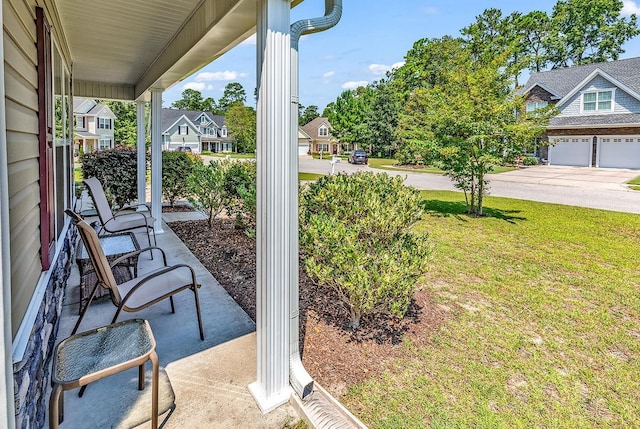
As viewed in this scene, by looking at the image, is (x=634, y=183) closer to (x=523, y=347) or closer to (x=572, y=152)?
(x=572, y=152)

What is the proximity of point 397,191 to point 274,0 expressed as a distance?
7.11 ft

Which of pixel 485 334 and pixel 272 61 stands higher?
pixel 272 61

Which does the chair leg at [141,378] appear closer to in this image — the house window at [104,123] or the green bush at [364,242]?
the green bush at [364,242]

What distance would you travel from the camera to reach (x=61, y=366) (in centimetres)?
179

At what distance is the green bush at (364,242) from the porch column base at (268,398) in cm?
95

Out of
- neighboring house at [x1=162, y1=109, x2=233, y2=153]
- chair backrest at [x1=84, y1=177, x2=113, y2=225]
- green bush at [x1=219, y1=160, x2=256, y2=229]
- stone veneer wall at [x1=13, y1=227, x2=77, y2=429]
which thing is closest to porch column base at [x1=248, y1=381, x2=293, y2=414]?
stone veneer wall at [x1=13, y1=227, x2=77, y2=429]

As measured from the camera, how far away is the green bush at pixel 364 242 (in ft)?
9.67

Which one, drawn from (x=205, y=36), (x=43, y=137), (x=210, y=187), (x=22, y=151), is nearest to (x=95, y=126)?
(x=210, y=187)

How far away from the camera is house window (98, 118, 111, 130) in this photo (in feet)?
109

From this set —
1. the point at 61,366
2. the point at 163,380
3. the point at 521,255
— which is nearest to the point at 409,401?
the point at 163,380

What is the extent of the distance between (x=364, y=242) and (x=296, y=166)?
125cm

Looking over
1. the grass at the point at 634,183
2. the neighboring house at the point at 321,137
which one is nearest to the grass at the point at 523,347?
the grass at the point at 634,183

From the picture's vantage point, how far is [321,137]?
45.9m

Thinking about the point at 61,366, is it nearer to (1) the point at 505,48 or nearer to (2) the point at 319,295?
(2) the point at 319,295
